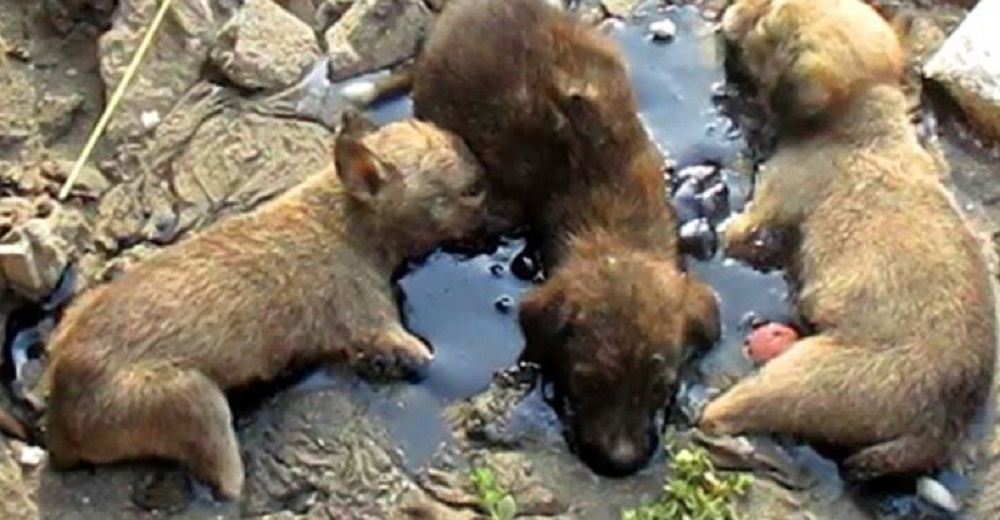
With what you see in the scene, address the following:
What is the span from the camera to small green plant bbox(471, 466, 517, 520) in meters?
4.31

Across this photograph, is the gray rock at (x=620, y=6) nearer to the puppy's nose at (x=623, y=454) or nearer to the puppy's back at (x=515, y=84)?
the puppy's back at (x=515, y=84)

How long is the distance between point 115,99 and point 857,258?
68.3 inches

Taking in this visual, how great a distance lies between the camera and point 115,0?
206 inches

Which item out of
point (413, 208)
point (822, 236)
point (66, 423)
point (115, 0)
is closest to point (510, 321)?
point (413, 208)

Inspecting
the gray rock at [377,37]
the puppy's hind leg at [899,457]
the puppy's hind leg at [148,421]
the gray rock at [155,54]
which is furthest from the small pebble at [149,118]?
the puppy's hind leg at [899,457]

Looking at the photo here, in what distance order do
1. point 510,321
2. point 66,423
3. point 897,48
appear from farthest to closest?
1. point 897,48
2. point 510,321
3. point 66,423

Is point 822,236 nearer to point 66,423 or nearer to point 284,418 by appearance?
point 284,418

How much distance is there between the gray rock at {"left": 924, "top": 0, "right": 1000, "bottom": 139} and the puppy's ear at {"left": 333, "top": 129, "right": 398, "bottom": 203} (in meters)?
1.33

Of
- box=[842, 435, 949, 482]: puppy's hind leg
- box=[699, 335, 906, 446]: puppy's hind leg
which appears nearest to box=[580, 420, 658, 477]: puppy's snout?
box=[699, 335, 906, 446]: puppy's hind leg

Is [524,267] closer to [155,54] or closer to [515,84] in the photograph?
[515,84]

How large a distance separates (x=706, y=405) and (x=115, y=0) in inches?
70.8

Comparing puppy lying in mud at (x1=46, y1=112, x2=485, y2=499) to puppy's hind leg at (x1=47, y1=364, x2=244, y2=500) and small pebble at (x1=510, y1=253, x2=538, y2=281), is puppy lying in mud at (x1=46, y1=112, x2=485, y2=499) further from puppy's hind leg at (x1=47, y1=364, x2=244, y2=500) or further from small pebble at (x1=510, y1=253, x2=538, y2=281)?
small pebble at (x1=510, y1=253, x2=538, y2=281)

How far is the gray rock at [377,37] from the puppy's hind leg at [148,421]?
3.51 ft

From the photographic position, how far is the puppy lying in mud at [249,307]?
4246mm
